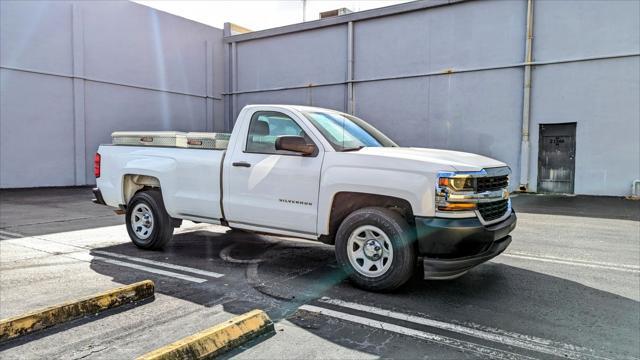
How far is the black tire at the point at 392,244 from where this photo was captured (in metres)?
4.45

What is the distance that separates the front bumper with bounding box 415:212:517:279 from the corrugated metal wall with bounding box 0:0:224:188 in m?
17.1

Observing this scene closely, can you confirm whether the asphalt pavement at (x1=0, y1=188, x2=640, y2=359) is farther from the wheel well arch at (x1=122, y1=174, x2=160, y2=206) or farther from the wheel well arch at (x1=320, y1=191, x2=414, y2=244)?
the wheel well arch at (x1=122, y1=174, x2=160, y2=206)

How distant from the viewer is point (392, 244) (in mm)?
4512

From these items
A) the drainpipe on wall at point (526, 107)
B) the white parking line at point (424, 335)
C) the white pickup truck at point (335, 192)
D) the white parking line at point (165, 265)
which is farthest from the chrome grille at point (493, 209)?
the drainpipe on wall at point (526, 107)

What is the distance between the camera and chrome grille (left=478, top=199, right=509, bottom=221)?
4.53 metres

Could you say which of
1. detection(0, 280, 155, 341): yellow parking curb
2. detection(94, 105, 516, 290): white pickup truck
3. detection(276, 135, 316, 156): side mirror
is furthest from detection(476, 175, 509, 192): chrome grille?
detection(0, 280, 155, 341): yellow parking curb

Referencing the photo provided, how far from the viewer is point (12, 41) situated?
16188mm

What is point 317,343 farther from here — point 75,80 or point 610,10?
point 75,80

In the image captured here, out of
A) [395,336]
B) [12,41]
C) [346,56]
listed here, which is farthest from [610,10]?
[12,41]

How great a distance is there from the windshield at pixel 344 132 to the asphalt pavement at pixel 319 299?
1.57m

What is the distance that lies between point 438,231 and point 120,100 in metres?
18.7

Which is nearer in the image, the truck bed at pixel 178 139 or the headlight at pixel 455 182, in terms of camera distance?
the headlight at pixel 455 182

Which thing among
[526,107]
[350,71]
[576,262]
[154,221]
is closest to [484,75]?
[526,107]

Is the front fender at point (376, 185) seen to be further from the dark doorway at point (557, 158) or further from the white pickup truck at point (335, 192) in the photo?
the dark doorway at point (557, 158)
